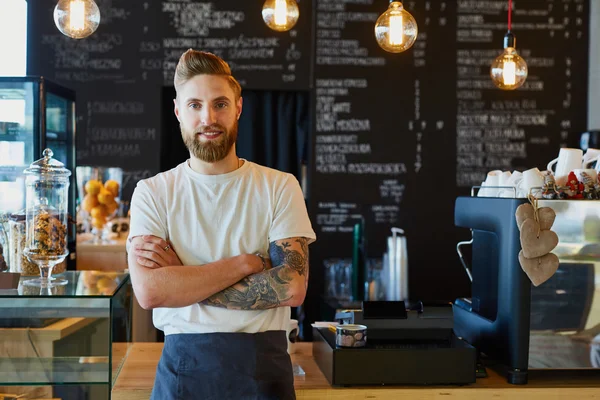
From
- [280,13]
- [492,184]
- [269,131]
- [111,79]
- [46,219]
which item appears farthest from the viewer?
[269,131]

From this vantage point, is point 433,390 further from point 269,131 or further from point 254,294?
point 269,131

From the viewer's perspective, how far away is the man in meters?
1.71

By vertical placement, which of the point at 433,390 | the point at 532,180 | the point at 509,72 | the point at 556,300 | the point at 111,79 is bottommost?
the point at 433,390

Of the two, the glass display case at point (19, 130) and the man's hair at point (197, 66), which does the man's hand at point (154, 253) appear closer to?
the man's hair at point (197, 66)

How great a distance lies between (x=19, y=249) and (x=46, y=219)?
19 centimetres

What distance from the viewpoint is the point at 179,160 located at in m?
5.00

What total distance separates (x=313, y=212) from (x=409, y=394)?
2.86 meters

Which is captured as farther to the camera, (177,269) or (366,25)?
(366,25)

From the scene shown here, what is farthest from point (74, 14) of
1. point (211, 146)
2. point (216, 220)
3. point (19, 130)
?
point (216, 220)

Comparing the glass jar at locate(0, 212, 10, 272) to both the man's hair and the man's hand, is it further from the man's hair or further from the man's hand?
the man's hair

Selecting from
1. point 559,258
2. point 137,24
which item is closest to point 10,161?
point 559,258

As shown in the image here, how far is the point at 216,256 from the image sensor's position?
5.86 feet

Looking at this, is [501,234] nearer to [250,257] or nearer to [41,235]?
[250,257]

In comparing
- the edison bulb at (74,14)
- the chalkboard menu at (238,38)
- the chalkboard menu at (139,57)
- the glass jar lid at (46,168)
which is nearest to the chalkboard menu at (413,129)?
the chalkboard menu at (238,38)
